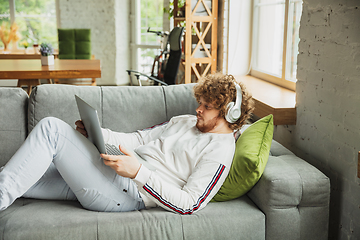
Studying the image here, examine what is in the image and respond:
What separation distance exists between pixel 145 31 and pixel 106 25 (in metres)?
0.78

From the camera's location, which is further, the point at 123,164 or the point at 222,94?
the point at 222,94

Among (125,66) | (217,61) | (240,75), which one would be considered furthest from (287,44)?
(125,66)

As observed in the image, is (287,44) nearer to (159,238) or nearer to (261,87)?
(261,87)

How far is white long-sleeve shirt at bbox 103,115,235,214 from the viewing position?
1360 mm

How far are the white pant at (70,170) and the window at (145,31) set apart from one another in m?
5.59

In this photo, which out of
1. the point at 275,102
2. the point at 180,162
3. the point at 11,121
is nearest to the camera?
the point at 180,162

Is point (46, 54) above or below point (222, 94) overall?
above

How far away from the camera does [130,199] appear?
1.49 metres

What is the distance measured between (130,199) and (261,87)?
1.76 m

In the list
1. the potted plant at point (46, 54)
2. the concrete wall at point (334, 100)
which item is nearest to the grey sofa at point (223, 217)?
the concrete wall at point (334, 100)

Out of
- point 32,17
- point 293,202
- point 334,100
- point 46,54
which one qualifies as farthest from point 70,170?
point 32,17

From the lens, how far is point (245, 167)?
1455 mm

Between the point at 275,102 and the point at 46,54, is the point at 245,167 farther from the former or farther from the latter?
the point at 46,54

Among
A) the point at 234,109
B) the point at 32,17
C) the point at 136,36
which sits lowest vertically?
the point at 234,109
